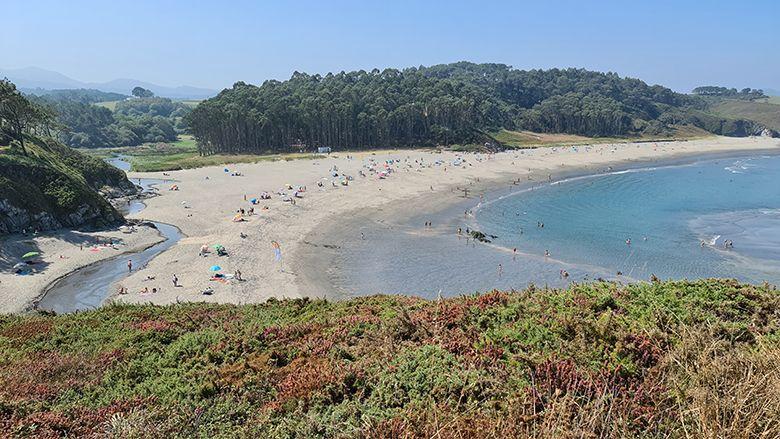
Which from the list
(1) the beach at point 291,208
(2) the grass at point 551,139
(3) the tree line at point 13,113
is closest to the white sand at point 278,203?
(1) the beach at point 291,208

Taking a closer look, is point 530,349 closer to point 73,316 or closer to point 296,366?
point 296,366

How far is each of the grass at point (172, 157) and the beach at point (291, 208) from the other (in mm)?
5651

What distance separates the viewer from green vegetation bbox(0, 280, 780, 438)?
6742 mm

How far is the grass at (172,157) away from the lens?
8462 centimetres

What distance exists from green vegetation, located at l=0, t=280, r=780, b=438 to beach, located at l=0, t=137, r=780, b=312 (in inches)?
568

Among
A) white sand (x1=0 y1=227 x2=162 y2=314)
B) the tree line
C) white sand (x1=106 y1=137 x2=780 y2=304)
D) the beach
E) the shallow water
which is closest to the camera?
the shallow water

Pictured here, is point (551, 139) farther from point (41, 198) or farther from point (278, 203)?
point (41, 198)

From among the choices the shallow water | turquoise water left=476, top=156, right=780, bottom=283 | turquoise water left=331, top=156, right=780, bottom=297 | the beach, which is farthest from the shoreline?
the shallow water

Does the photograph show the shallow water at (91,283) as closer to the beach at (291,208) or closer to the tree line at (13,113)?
the beach at (291,208)

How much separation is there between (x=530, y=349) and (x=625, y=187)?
6851 centimetres

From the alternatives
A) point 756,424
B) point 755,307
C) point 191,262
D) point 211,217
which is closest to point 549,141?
point 211,217

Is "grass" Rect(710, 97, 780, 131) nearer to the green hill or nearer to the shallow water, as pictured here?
the shallow water

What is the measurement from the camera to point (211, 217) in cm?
4878

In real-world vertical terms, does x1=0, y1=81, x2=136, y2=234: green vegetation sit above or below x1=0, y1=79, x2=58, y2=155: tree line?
below
